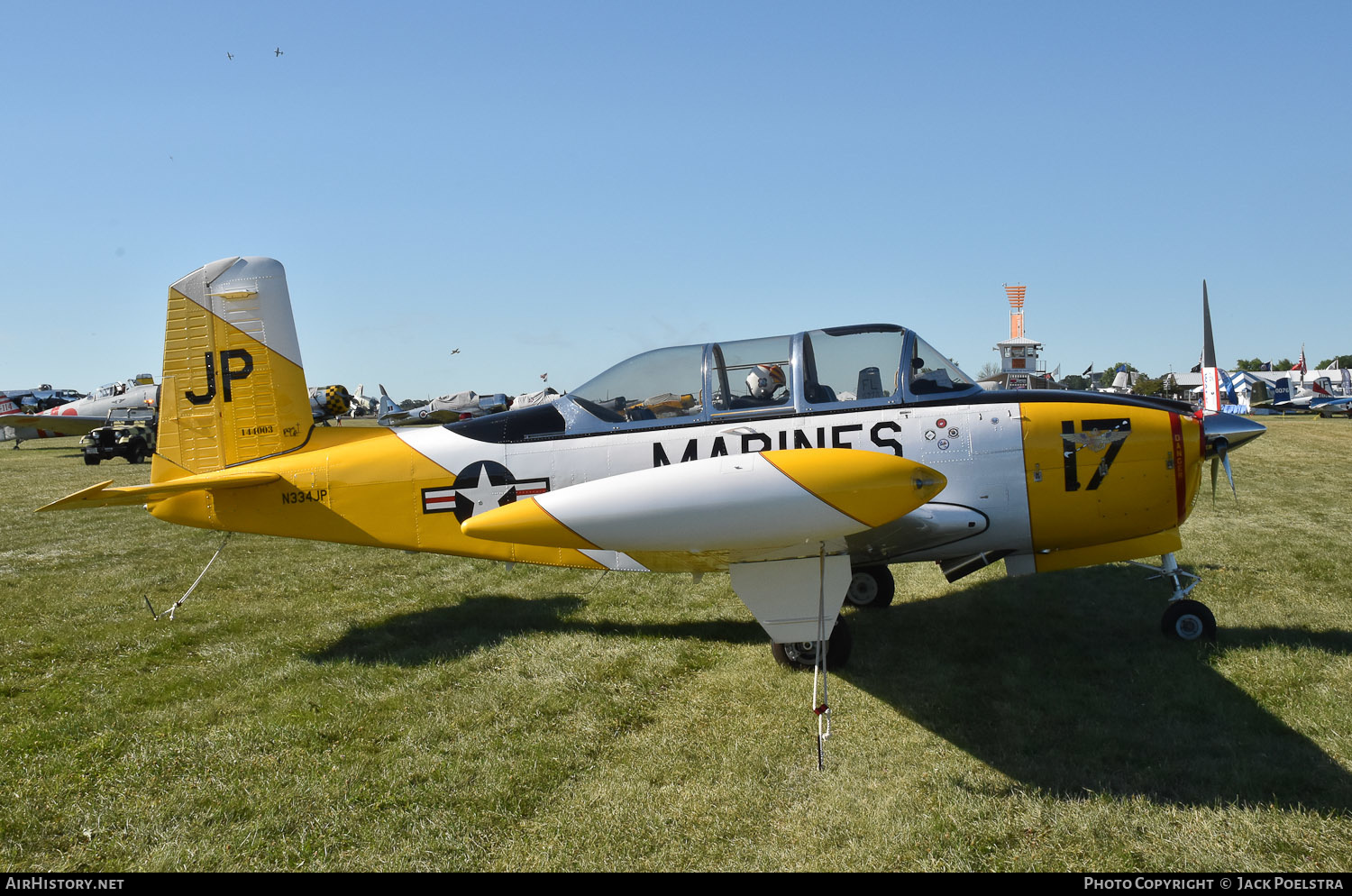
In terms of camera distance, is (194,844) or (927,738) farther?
(927,738)

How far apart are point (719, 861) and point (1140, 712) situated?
2974 millimetres

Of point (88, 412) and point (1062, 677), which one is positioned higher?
point (88, 412)

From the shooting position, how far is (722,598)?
7.81m

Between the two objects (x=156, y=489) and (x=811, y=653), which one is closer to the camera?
(x=811, y=653)

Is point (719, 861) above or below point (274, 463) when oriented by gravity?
below

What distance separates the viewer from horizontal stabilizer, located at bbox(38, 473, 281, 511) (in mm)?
5691

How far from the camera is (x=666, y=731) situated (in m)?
4.79

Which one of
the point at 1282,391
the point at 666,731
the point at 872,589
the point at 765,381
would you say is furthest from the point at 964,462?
the point at 1282,391

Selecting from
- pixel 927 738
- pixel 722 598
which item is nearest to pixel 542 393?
pixel 722 598

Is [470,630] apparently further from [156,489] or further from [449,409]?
[449,409]

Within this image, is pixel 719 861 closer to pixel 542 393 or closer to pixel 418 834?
pixel 418 834

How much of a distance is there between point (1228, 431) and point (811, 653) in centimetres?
352

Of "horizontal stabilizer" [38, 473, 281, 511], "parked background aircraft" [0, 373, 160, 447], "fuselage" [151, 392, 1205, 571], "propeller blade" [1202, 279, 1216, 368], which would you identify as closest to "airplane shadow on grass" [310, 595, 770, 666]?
"fuselage" [151, 392, 1205, 571]

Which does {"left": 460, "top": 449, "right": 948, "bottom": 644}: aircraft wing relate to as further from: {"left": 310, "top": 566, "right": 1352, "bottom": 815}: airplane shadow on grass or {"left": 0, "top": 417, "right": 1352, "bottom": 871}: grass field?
{"left": 310, "top": 566, "right": 1352, "bottom": 815}: airplane shadow on grass
